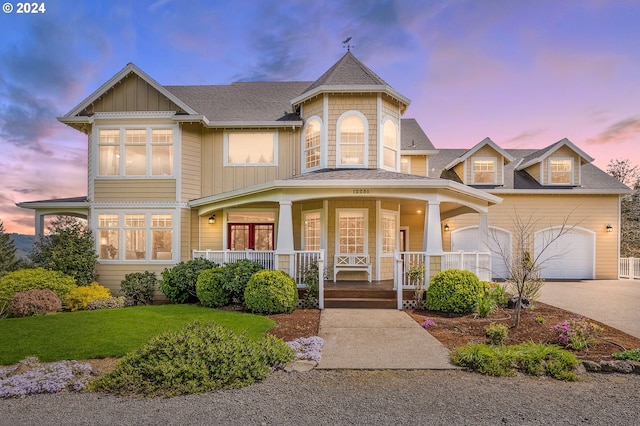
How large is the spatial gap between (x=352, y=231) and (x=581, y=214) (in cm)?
1181

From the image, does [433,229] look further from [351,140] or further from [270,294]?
[270,294]

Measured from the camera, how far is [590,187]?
1582 centimetres

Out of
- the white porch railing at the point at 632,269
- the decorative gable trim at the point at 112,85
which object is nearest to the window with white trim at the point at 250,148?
the decorative gable trim at the point at 112,85

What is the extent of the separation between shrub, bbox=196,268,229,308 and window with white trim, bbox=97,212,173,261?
308 cm

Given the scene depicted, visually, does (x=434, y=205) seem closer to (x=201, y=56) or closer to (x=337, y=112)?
(x=337, y=112)

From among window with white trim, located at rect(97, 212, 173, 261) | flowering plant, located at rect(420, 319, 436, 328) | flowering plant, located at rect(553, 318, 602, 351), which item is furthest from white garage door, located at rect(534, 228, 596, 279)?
window with white trim, located at rect(97, 212, 173, 261)

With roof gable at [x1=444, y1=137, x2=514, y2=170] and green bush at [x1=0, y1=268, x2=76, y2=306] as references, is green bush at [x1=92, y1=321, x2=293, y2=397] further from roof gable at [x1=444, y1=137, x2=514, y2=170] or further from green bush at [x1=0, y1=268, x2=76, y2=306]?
roof gable at [x1=444, y1=137, x2=514, y2=170]

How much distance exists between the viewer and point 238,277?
30.9 ft

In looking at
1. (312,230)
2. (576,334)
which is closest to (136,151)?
(312,230)

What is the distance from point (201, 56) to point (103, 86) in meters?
5.84

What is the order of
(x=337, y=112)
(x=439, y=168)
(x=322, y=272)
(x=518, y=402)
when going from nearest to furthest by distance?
(x=518, y=402) < (x=322, y=272) < (x=337, y=112) < (x=439, y=168)

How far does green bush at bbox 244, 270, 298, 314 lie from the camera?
8.62 metres

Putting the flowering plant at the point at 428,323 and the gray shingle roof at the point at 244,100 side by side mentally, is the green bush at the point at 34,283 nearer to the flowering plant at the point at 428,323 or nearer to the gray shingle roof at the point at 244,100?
the gray shingle roof at the point at 244,100

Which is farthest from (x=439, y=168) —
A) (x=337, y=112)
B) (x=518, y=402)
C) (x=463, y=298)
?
(x=518, y=402)
